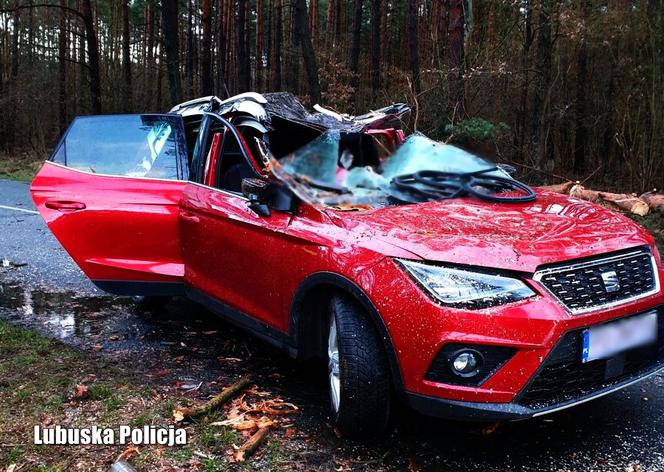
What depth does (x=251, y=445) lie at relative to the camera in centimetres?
279

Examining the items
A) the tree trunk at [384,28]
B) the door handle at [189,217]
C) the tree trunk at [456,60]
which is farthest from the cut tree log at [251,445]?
the tree trunk at [384,28]

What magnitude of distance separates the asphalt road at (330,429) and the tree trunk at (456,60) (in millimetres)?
8056

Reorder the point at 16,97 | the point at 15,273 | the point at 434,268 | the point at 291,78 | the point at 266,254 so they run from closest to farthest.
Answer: the point at 434,268 < the point at 266,254 < the point at 15,273 < the point at 16,97 < the point at 291,78

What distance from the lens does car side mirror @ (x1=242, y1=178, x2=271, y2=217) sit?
3314 millimetres

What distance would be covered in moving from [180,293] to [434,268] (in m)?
2.37

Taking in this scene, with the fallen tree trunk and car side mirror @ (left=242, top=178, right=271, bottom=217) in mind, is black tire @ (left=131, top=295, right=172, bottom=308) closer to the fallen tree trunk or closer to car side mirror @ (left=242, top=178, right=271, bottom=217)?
car side mirror @ (left=242, top=178, right=271, bottom=217)

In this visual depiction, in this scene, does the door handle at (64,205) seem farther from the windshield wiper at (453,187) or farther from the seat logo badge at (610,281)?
the seat logo badge at (610,281)

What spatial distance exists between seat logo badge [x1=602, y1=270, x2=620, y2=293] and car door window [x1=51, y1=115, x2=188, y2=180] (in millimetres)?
2884

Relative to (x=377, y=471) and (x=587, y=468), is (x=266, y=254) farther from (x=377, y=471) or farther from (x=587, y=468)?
(x=587, y=468)

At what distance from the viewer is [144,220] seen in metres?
4.16

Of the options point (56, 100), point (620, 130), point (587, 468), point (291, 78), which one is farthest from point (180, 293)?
point (291, 78)

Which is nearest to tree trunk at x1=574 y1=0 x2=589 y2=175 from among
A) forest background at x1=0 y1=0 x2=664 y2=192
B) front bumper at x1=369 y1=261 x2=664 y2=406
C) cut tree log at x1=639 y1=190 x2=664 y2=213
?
forest background at x1=0 y1=0 x2=664 y2=192

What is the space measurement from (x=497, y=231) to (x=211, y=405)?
5.76 ft

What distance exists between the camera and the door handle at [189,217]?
4.04 m
